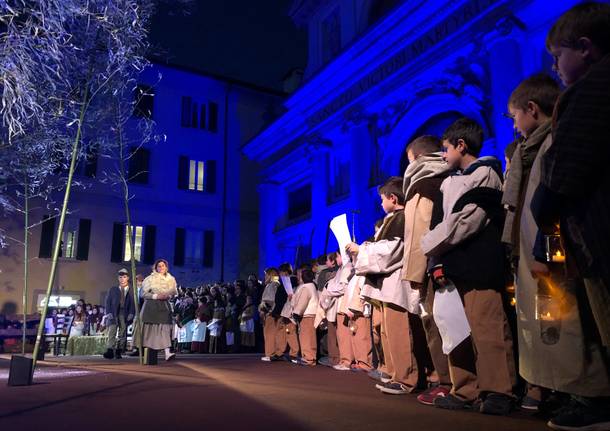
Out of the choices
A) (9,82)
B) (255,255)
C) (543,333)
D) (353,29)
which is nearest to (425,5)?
(353,29)

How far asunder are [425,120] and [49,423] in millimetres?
14682

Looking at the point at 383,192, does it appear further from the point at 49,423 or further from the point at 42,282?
the point at 42,282

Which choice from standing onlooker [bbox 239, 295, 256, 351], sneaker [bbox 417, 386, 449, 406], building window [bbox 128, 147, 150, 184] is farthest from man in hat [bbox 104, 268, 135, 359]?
building window [bbox 128, 147, 150, 184]

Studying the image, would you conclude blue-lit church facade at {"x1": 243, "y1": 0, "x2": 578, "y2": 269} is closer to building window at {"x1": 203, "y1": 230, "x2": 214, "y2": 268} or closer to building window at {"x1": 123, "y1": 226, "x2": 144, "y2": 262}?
building window at {"x1": 203, "y1": 230, "x2": 214, "y2": 268}

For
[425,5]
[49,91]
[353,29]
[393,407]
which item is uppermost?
[353,29]

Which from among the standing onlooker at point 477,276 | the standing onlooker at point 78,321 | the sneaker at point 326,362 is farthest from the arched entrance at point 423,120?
the standing onlooker at point 78,321

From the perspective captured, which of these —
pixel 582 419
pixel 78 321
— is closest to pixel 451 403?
pixel 582 419

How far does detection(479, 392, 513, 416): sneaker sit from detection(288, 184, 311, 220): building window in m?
19.5

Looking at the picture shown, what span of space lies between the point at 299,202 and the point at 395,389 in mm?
20407

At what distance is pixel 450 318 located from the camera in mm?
3463

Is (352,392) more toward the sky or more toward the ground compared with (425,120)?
more toward the ground

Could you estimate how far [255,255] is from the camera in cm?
3002

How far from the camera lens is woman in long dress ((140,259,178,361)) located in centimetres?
989

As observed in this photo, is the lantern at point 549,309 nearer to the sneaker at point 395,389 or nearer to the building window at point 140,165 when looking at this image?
the sneaker at point 395,389
